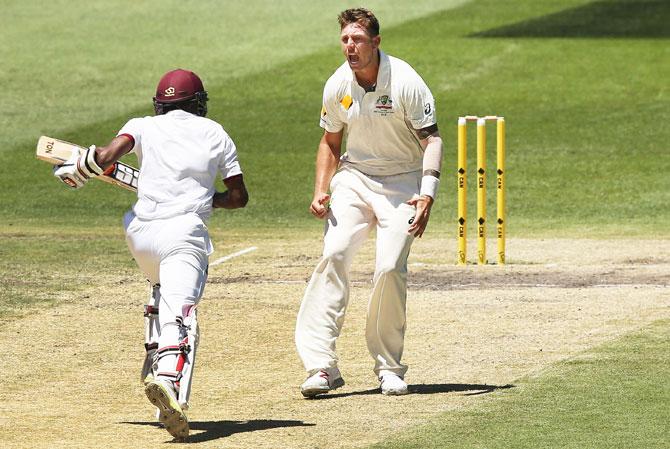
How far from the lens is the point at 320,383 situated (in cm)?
875

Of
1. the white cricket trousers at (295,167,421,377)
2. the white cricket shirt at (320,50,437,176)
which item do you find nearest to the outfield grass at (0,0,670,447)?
the white cricket trousers at (295,167,421,377)

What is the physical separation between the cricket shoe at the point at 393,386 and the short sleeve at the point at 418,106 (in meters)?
1.38

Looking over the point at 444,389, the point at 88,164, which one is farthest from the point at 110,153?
the point at 444,389

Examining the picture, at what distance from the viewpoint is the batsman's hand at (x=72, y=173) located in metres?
7.90

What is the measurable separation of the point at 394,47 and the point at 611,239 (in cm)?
1423

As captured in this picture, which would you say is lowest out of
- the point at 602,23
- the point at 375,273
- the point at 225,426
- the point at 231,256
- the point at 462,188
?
the point at 225,426

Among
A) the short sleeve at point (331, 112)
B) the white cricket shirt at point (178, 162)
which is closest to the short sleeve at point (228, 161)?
the white cricket shirt at point (178, 162)

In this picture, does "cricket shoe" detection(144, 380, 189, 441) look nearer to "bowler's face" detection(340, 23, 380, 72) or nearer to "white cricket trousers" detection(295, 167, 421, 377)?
"white cricket trousers" detection(295, 167, 421, 377)

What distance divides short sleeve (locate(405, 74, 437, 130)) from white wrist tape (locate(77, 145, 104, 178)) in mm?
1833

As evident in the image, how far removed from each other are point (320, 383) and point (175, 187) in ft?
4.84

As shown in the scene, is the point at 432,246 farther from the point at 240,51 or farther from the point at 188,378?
the point at 240,51

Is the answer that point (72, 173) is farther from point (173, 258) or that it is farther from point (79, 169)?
point (173, 258)

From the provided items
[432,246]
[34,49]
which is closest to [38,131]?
[34,49]

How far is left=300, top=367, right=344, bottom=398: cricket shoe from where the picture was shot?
8750 mm
